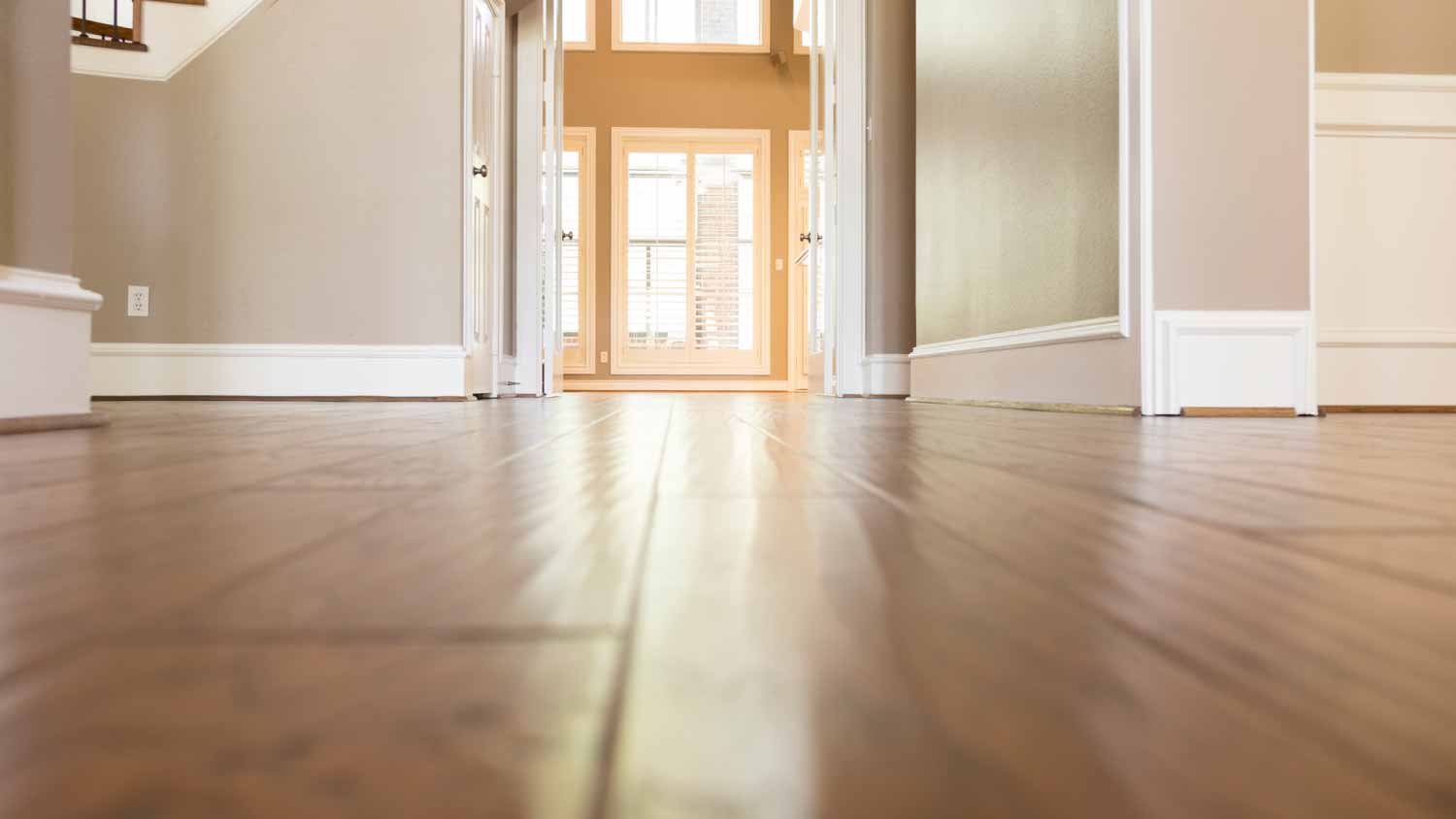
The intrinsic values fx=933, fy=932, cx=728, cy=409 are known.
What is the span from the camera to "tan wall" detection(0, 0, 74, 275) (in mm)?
1302

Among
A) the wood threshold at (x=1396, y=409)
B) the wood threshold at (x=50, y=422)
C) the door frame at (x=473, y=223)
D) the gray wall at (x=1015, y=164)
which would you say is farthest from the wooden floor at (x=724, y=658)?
the door frame at (x=473, y=223)

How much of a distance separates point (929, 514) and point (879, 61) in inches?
147

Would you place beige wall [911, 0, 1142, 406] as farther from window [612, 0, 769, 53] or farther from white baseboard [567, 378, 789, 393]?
window [612, 0, 769, 53]

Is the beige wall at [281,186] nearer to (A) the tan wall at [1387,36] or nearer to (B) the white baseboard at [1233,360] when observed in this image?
(B) the white baseboard at [1233,360]

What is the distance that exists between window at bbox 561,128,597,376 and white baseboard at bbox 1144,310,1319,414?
6.52 meters

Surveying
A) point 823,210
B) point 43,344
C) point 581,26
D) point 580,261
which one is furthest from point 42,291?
point 581,26

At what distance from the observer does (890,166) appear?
3820 millimetres

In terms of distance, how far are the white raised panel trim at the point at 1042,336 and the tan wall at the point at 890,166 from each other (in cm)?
69

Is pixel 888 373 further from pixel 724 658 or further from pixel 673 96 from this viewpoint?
pixel 673 96

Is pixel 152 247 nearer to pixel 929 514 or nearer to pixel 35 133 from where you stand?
pixel 35 133

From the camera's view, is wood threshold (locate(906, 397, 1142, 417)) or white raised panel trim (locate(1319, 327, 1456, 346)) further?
white raised panel trim (locate(1319, 327, 1456, 346))

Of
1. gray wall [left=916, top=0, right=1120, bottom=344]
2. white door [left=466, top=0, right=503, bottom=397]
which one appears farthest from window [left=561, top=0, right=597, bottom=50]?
gray wall [left=916, top=0, right=1120, bottom=344]

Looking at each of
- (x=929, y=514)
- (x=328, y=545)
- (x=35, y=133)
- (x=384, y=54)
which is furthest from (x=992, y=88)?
(x=328, y=545)

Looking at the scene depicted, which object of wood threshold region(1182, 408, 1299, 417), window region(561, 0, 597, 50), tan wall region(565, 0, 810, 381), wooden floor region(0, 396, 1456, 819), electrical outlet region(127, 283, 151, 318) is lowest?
wooden floor region(0, 396, 1456, 819)
